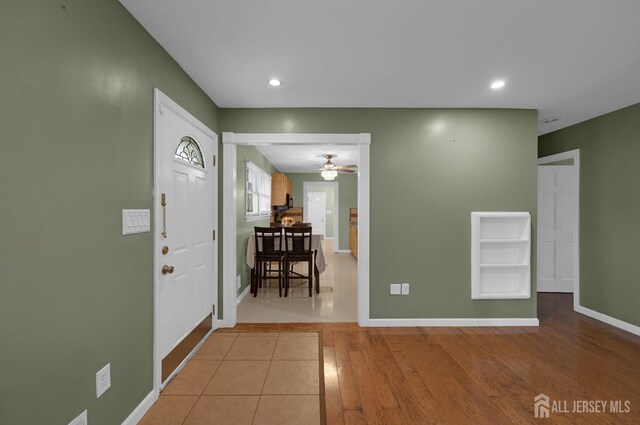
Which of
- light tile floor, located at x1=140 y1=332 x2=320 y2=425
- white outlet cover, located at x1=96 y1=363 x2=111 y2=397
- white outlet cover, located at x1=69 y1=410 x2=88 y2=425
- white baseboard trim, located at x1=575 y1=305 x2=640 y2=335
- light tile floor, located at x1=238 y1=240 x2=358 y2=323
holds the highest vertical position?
white outlet cover, located at x1=96 y1=363 x2=111 y2=397

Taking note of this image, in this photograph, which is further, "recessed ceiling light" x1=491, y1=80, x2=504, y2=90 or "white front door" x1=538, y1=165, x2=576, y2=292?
"white front door" x1=538, y1=165, x2=576, y2=292

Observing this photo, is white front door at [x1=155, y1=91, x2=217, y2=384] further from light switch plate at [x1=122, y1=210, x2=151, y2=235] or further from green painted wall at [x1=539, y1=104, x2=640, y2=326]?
green painted wall at [x1=539, y1=104, x2=640, y2=326]

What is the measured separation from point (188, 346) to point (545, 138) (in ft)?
17.3

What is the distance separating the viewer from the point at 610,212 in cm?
344

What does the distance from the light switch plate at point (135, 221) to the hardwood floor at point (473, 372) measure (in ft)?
5.39

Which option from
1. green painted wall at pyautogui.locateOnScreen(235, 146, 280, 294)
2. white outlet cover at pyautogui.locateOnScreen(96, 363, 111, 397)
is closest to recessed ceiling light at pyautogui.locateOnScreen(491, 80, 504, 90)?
green painted wall at pyautogui.locateOnScreen(235, 146, 280, 294)

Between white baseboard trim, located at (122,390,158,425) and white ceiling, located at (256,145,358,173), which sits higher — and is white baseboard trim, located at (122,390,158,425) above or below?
below

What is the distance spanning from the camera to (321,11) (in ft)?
5.61

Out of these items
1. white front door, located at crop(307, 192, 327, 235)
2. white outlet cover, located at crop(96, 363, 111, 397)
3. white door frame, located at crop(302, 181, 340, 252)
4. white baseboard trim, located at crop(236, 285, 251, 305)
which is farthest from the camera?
white front door, located at crop(307, 192, 327, 235)

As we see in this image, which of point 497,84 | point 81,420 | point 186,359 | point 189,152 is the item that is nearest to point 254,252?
point 186,359

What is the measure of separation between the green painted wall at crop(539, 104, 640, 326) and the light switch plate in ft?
15.2

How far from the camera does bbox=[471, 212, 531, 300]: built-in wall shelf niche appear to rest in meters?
3.23

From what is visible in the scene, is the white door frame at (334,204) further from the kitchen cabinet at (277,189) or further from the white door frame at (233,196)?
the white door frame at (233,196)

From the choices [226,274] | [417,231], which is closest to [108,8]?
[226,274]
